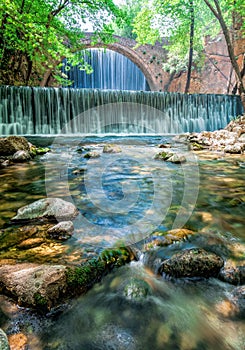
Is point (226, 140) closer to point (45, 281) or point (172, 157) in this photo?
point (172, 157)

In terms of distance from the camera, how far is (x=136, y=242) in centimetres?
199

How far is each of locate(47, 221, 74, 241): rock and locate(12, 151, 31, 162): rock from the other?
354 centimetres

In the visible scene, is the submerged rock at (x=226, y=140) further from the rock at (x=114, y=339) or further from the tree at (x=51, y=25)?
the rock at (x=114, y=339)

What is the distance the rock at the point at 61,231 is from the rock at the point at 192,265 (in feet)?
2.78

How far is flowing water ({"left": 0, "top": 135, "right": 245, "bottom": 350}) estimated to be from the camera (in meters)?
1.18

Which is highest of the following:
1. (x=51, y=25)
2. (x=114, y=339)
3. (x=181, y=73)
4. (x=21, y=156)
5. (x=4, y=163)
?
(x=181, y=73)

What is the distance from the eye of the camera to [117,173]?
4379 mm

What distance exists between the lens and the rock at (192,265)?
1.61 m

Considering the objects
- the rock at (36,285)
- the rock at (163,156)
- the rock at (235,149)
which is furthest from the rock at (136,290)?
the rock at (235,149)

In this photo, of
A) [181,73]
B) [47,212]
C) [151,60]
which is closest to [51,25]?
[47,212]

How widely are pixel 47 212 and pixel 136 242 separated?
94 centimetres

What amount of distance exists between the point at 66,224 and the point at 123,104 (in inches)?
434

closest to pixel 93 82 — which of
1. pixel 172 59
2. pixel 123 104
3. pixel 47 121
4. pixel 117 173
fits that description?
Result: pixel 172 59

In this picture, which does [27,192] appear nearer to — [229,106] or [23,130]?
[23,130]
